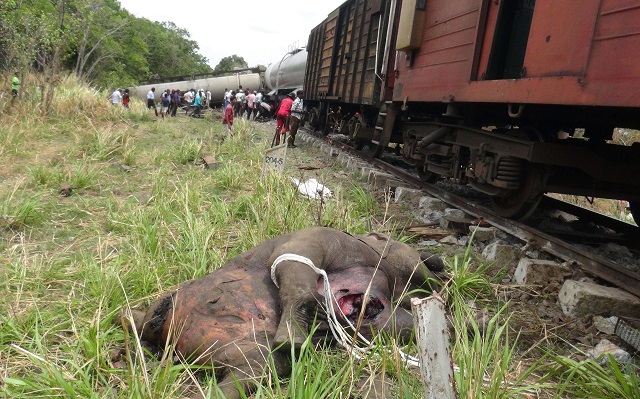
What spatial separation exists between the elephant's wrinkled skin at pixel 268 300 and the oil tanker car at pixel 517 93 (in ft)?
5.78

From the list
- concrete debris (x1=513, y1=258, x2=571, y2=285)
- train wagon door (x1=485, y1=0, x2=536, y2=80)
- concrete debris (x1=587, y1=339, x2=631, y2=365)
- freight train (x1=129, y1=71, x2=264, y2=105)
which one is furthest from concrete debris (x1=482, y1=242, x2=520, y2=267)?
freight train (x1=129, y1=71, x2=264, y2=105)

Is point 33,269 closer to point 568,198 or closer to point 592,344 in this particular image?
point 592,344

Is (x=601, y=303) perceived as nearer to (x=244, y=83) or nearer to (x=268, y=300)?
(x=268, y=300)

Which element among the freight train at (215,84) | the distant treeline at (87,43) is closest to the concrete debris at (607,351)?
the distant treeline at (87,43)

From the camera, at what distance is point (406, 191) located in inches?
232

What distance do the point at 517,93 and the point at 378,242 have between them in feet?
6.29

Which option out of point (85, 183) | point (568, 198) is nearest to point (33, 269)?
point (85, 183)

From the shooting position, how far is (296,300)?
6.98 feet

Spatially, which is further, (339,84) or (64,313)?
(339,84)

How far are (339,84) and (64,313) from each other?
9234 mm

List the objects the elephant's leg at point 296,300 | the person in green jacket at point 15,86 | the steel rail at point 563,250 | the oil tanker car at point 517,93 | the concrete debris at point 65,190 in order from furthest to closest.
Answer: the person in green jacket at point 15,86
the concrete debris at point 65,190
the steel rail at point 563,250
the oil tanker car at point 517,93
the elephant's leg at point 296,300

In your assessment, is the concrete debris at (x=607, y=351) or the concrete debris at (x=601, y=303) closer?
the concrete debris at (x=607, y=351)

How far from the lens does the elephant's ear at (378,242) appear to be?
9.07 ft

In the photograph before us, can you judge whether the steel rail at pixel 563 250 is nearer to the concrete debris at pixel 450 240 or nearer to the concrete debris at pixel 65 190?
the concrete debris at pixel 450 240
